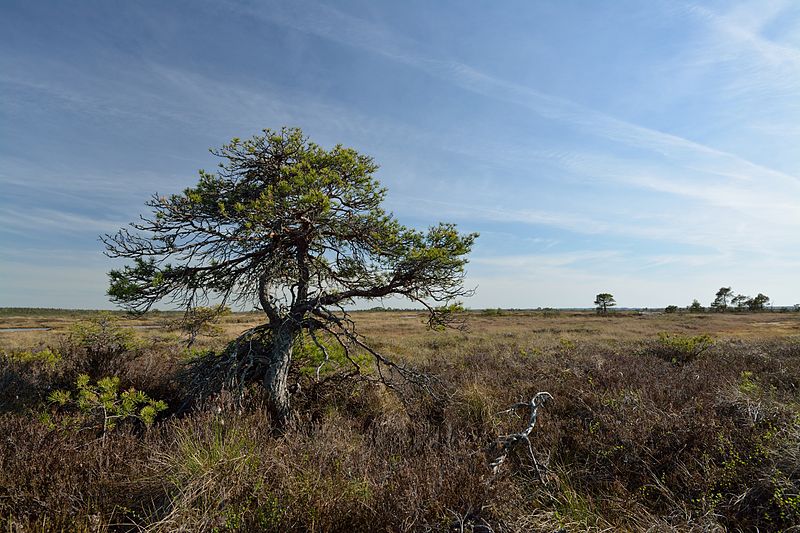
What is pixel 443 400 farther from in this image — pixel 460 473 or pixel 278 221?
pixel 278 221

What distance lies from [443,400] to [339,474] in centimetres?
412

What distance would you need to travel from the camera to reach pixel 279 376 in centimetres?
642

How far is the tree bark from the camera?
6.26 m

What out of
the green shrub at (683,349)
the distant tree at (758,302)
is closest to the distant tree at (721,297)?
the distant tree at (758,302)

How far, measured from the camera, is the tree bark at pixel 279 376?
6258 mm

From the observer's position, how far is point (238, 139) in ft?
21.1

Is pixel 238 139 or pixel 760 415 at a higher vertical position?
pixel 238 139

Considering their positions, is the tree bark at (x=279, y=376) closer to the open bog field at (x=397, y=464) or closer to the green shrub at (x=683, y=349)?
the open bog field at (x=397, y=464)

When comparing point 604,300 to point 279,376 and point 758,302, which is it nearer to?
point 758,302

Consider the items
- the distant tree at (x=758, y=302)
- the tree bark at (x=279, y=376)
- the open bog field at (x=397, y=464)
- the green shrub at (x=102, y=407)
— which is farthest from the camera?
the distant tree at (x=758, y=302)

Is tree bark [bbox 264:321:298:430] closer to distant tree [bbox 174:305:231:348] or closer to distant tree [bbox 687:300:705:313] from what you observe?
distant tree [bbox 174:305:231:348]

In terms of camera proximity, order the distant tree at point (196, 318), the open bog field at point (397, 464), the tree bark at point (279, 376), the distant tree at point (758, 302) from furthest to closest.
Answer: the distant tree at point (758, 302), the distant tree at point (196, 318), the tree bark at point (279, 376), the open bog field at point (397, 464)

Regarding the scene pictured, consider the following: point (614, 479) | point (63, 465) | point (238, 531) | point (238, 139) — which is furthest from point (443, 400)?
point (238, 139)

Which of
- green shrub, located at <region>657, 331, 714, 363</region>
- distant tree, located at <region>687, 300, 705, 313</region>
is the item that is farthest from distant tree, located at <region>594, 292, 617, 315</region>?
green shrub, located at <region>657, 331, 714, 363</region>
